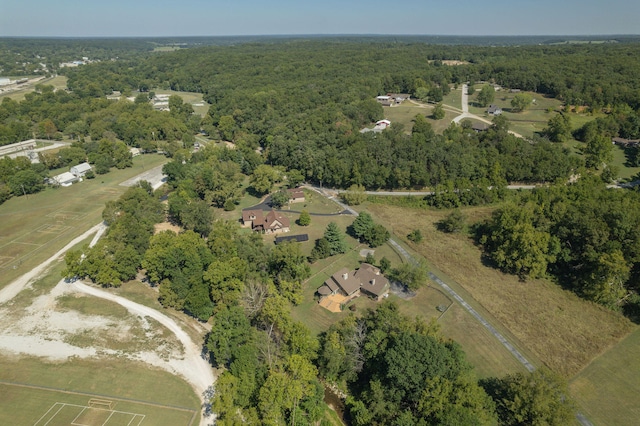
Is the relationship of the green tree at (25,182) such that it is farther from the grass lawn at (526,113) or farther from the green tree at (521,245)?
the grass lawn at (526,113)

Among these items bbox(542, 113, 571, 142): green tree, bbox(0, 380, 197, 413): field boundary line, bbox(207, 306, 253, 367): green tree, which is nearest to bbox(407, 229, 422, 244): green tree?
bbox(207, 306, 253, 367): green tree

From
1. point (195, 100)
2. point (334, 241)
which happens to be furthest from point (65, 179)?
point (195, 100)

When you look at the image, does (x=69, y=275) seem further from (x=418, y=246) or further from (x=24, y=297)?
(x=418, y=246)

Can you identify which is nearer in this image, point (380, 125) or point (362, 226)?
point (362, 226)

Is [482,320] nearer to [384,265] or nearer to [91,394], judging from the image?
[384,265]

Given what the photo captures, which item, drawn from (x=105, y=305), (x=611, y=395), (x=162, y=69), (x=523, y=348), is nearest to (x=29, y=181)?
(x=105, y=305)

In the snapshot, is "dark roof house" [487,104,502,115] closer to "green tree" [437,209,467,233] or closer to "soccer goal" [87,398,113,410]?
"green tree" [437,209,467,233]
